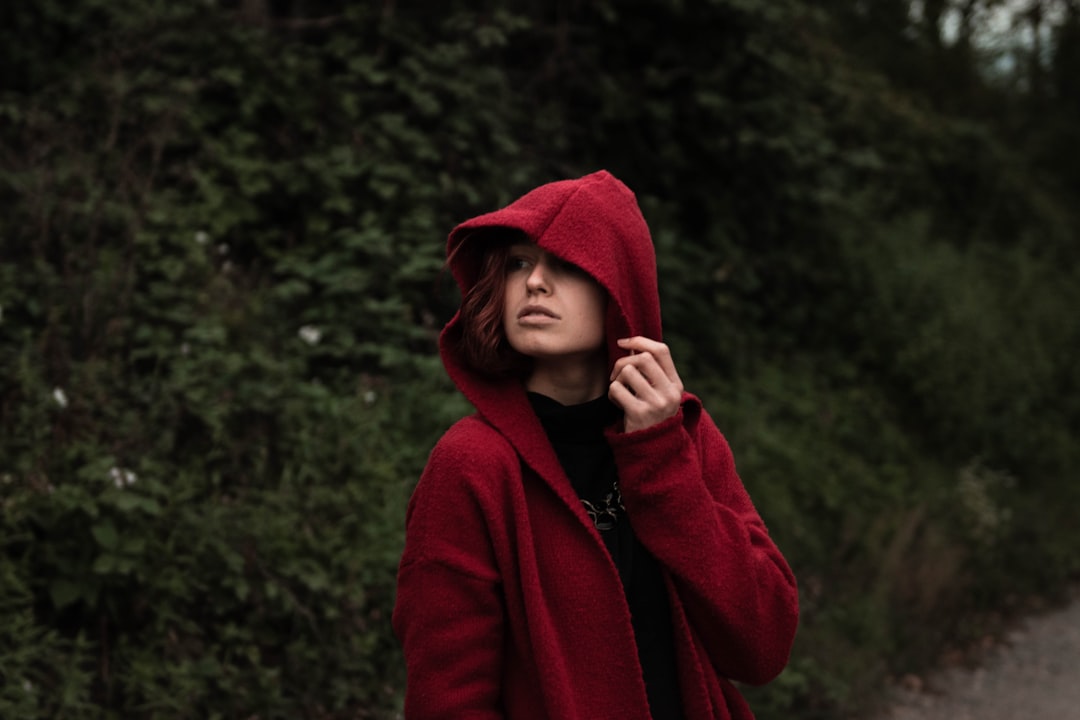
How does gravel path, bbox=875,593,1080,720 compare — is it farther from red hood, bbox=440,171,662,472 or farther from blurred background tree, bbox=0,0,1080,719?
red hood, bbox=440,171,662,472

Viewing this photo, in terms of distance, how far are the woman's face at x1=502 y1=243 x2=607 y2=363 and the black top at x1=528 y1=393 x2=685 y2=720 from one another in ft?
0.41

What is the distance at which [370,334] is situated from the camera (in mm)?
5316

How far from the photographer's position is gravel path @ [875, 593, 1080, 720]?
18.4 feet

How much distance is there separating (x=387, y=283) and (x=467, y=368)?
3.46m

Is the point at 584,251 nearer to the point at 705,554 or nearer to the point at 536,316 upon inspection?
the point at 536,316

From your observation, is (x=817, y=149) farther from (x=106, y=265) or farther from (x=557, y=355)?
(x=557, y=355)

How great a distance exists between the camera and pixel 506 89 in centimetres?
657

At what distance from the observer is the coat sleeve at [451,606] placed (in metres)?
1.79

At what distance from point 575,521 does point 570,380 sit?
0.27m

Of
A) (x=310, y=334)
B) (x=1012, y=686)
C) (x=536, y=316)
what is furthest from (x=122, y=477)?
(x=1012, y=686)

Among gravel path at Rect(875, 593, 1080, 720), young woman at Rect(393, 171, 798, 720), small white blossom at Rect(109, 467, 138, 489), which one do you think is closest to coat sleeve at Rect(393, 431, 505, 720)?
young woman at Rect(393, 171, 798, 720)

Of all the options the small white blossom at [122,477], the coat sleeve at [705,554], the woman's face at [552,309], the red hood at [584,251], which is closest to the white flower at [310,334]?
the small white blossom at [122,477]

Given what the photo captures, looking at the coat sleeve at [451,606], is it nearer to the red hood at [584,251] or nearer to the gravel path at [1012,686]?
the red hood at [584,251]

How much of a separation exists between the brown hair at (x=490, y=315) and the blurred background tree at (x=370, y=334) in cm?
201
